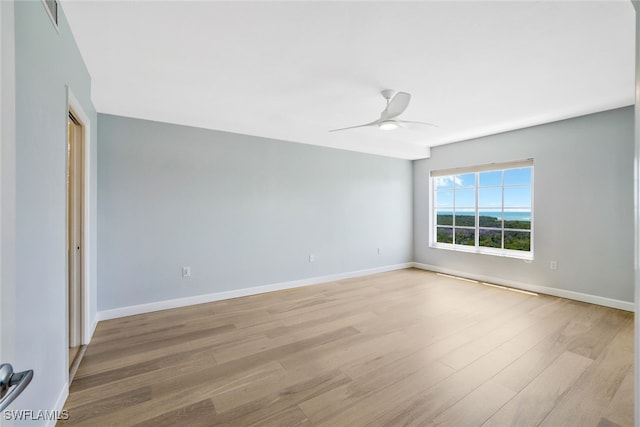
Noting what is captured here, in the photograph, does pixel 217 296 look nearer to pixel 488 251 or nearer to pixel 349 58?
pixel 349 58

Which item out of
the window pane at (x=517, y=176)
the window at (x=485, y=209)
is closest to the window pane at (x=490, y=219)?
the window at (x=485, y=209)

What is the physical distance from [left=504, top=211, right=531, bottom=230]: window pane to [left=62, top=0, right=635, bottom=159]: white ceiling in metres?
1.50

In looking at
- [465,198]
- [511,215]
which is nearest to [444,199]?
[465,198]

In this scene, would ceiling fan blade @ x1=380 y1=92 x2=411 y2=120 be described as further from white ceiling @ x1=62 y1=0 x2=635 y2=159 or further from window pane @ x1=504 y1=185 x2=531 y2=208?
window pane @ x1=504 y1=185 x2=531 y2=208

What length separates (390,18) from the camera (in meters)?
1.83

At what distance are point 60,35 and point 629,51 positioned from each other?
4033mm

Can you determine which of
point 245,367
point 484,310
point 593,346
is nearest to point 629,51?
point 593,346

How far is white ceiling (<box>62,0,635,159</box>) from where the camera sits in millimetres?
1781

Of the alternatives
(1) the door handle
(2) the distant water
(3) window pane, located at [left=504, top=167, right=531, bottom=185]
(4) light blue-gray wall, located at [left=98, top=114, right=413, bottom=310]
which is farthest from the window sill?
(1) the door handle

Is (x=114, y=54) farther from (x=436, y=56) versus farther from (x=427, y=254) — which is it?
(x=427, y=254)

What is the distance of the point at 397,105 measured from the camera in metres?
2.77

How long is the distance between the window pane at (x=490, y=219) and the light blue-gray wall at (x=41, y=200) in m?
5.49

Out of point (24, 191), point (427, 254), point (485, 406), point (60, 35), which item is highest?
point (60, 35)

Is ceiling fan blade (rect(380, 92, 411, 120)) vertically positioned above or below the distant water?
above
